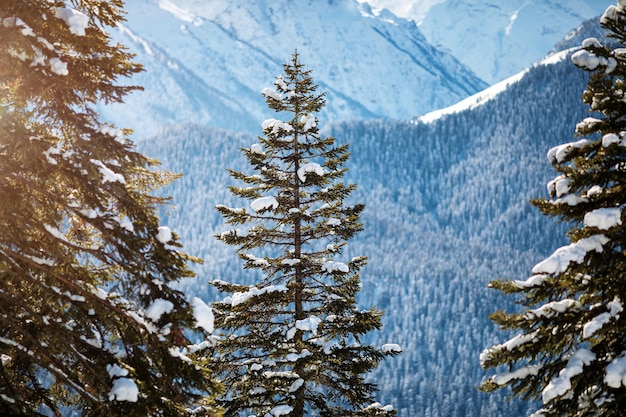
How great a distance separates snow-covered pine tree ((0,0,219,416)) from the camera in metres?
6.88

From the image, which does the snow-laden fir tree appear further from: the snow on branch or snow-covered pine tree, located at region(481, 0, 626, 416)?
the snow on branch

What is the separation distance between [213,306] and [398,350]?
3.62m

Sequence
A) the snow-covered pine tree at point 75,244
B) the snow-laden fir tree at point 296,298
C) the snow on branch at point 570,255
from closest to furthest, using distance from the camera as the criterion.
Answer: the snow-covered pine tree at point 75,244 < the snow on branch at point 570,255 < the snow-laden fir tree at point 296,298

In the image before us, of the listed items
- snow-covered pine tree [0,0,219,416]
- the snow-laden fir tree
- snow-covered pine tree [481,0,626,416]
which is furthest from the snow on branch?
the snow-laden fir tree

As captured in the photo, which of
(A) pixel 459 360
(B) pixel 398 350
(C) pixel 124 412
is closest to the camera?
(C) pixel 124 412

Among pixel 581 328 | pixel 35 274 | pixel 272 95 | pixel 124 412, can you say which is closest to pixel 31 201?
pixel 35 274

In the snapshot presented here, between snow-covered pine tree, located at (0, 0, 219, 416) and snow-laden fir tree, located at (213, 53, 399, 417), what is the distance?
402 cm

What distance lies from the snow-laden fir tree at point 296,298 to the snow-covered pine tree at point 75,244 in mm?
4023

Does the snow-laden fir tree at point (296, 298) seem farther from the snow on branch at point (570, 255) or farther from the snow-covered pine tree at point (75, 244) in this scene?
the snow on branch at point (570, 255)

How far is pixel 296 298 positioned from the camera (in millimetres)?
12148

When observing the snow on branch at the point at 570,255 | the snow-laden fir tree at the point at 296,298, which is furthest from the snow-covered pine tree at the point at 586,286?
the snow-laden fir tree at the point at 296,298

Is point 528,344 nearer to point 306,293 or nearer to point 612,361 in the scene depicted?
point 612,361

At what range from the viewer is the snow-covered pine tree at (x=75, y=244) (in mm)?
6879

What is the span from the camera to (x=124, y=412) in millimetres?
6695
